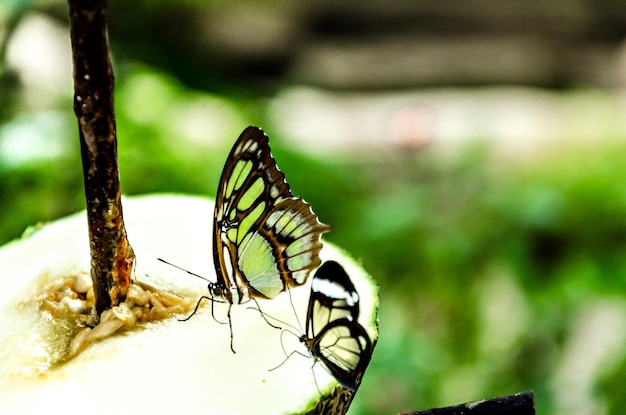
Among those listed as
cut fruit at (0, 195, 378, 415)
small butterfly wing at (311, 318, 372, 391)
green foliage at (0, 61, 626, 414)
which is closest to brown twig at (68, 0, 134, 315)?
cut fruit at (0, 195, 378, 415)


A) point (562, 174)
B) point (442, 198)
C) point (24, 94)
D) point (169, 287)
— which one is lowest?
point (169, 287)

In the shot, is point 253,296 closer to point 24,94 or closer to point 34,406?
point 34,406

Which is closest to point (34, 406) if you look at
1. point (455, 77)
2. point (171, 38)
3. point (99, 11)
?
point (99, 11)

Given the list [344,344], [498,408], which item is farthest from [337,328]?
[498,408]

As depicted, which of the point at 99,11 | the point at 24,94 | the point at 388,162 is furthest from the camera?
the point at 388,162

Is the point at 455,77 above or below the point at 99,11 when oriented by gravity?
above

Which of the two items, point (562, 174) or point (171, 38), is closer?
point (562, 174)

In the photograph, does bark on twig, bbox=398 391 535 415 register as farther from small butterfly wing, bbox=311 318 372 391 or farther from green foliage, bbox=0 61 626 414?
green foliage, bbox=0 61 626 414

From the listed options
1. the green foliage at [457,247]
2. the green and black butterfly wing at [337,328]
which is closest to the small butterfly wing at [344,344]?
the green and black butterfly wing at [337,328]
